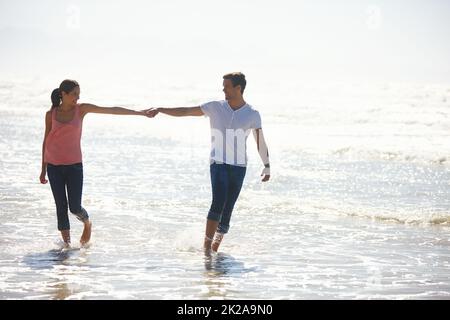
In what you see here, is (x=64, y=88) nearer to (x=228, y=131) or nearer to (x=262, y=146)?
(x=228, y=131)

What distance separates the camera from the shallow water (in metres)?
6.23

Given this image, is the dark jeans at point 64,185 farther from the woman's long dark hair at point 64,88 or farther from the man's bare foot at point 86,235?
the woman's long dark hair at point 64,88

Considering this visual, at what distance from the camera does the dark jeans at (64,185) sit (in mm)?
7480

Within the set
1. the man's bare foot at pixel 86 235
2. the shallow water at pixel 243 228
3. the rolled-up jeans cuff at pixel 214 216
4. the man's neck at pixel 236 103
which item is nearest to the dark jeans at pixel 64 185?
the man's bare foot at pixel 86 235

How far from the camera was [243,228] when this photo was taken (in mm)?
9227

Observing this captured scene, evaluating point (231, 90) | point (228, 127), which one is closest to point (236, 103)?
point (231, 90)

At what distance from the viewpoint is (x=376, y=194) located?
12.3 metres

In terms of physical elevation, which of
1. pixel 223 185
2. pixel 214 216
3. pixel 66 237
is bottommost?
pixel 66 237

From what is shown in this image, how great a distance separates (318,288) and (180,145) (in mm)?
16222

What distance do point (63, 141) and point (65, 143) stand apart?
0.03 m

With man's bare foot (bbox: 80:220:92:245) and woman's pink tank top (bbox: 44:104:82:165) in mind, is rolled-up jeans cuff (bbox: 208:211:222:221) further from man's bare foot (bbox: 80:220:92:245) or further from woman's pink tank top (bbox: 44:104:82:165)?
woman's pink tank top (bbox: 44:104:82:165)
